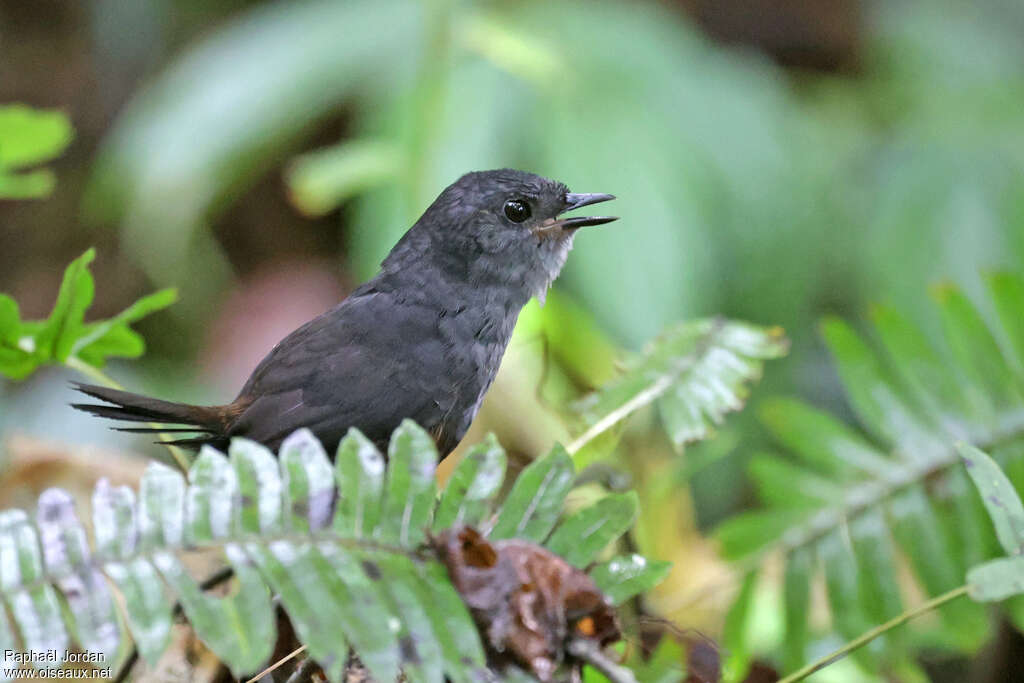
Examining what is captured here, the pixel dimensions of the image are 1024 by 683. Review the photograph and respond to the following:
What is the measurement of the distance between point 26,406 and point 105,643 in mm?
3696

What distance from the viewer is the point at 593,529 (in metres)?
1.40

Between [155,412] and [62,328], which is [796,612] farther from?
[62,328]

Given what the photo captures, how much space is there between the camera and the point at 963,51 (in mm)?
5723

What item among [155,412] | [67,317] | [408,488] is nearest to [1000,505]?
[408,488]

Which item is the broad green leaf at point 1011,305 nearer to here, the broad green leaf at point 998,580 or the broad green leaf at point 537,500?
the broad green leaf at point 998,580

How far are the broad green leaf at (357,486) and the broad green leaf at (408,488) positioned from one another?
0.01 meters

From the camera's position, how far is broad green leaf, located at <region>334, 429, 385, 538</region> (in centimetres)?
128

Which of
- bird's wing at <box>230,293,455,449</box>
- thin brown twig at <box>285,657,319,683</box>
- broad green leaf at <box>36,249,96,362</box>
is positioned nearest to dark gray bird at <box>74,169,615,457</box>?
bird's wing at <box>230,293,455,449</box>

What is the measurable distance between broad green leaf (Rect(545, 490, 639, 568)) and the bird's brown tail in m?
0.69

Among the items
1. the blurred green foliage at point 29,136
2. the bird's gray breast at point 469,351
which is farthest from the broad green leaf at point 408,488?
the blurred green foliage at point 29,136

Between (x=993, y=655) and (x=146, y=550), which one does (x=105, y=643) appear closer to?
(x=146, y=550)

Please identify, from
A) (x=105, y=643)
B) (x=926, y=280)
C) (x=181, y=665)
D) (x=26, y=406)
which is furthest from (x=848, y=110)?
(x=105, y=643)

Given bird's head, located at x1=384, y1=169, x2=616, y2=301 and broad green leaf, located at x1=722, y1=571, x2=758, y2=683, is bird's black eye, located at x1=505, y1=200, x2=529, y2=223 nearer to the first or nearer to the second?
bird's head, located at x1=384, y1=169, x2=616, y2=301

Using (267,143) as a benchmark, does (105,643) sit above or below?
below
